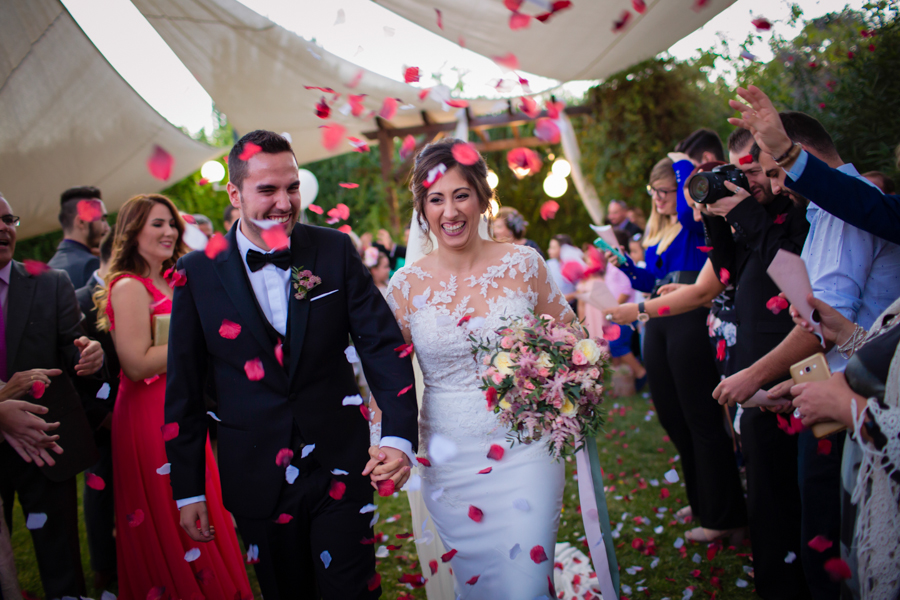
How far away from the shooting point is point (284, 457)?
6.88ft

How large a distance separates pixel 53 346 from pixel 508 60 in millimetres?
5274

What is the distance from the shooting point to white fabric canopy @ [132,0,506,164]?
5652 mm

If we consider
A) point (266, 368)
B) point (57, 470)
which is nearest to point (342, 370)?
point (266, 368)

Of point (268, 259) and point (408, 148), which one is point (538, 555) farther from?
point (408, 148)

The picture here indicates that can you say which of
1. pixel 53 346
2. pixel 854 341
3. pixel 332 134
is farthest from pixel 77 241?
pixel 854 341

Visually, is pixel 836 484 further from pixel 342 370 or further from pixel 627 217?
pixel 627 217

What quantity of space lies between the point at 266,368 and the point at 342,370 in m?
0.30

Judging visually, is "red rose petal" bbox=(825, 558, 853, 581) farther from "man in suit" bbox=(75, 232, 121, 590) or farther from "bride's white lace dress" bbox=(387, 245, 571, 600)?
"man in suit" bbox=(75, 232, 121, 590)

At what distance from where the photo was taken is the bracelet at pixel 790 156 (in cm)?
199

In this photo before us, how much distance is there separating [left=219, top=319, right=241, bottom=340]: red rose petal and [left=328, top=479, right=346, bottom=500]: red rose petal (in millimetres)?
691

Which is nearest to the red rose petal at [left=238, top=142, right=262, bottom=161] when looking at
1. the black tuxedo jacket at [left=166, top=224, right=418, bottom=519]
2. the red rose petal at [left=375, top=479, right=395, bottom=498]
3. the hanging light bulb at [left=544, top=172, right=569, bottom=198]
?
the black tuxedo jacket at [left=166, top=224, right=418, bottom=519]

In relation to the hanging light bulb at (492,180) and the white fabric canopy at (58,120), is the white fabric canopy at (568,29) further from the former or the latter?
the white fabric canopy at (58,120)

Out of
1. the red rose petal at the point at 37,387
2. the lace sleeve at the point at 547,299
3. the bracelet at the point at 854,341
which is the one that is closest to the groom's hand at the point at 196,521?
the red rose petal at the point at 37,387

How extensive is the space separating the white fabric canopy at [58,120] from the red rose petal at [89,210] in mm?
1224
